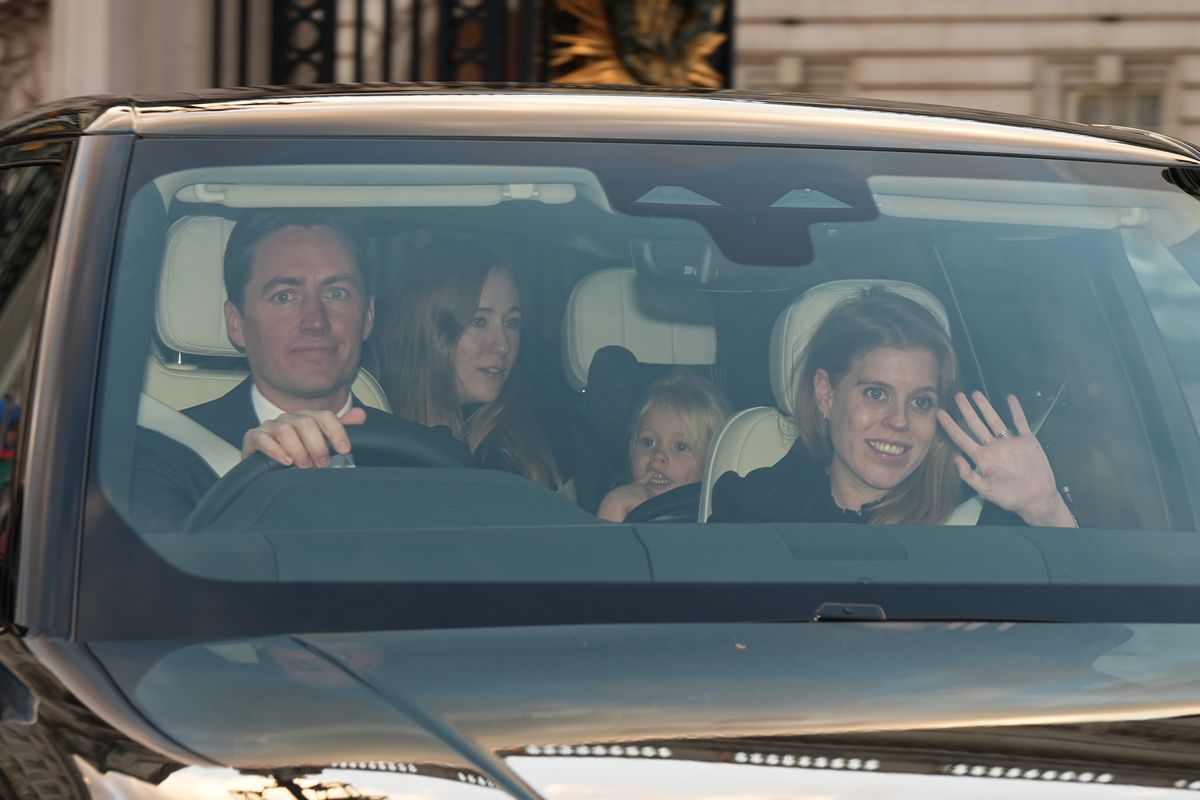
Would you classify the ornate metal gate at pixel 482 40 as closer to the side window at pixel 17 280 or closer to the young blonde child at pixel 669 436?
the side window at pixel 17 280

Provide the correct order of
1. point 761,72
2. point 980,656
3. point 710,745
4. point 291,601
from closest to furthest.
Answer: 1. point 710,745
2. point 980,656
3. point 291,601
4. point 761,72

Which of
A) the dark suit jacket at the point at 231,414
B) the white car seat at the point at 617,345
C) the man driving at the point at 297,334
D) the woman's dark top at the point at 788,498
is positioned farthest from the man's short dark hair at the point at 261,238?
the woman's dark top at the point at 788,498

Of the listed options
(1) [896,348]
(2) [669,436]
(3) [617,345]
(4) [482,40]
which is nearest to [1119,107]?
(4) [482,40]

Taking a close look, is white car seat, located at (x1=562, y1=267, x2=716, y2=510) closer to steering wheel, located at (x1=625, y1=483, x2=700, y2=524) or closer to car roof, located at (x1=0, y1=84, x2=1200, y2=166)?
steering wheel, located at (x1=625, y1=483, x2=700, y2=524)

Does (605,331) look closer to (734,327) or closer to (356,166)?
(734,327)

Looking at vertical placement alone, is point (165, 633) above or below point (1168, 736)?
above

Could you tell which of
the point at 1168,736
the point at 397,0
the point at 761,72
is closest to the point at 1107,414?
the point at 1168,736

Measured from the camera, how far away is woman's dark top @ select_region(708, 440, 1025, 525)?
228cm

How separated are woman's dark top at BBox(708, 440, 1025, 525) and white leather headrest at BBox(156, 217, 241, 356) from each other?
612mm

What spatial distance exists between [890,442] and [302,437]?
2.31ft

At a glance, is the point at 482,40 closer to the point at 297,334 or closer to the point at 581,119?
the point at 581,119

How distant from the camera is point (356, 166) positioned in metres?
2.37

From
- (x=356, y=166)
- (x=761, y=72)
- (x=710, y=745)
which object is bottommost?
(x=710, y=745)

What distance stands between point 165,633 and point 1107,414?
1.27 meters
